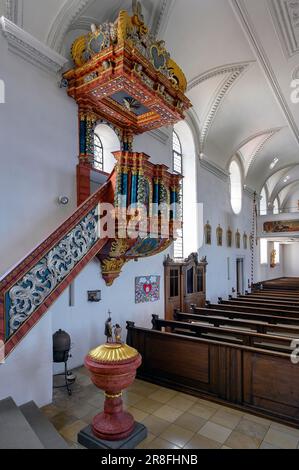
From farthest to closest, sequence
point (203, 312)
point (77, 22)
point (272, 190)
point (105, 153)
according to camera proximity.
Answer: point (272, 190) < point (203, 312) < point (105, 153) < point (77, 22)

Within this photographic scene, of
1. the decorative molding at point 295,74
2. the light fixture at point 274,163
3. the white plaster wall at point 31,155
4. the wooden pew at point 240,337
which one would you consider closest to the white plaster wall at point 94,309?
the wooden pew at point 240,337

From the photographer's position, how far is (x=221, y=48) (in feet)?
24.0

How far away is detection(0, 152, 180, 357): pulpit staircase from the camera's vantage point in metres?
3.07

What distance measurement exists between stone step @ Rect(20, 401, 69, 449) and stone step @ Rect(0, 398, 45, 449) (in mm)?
222

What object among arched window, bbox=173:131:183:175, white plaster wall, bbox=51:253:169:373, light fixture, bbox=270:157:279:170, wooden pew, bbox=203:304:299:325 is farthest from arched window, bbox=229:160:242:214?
white plaster wall, bbox=51:253:169:373

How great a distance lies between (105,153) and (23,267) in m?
3.76

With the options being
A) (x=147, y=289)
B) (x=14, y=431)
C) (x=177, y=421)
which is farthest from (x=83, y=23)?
(x=177, y=421)

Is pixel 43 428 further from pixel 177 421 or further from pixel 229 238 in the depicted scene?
pixel 229 238

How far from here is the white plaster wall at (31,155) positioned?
422cm

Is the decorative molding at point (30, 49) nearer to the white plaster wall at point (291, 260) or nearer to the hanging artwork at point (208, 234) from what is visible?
the hanging artwork at point (208, 234)

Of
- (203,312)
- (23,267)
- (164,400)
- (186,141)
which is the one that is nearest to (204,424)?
(164,400)

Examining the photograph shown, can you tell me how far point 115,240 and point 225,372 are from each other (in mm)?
2541

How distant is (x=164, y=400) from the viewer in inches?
173

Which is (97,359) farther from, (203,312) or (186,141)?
(186,141)
